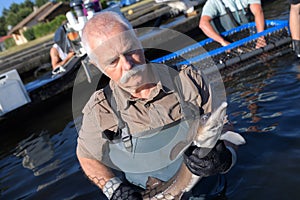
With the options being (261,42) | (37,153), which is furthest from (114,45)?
(261,42)

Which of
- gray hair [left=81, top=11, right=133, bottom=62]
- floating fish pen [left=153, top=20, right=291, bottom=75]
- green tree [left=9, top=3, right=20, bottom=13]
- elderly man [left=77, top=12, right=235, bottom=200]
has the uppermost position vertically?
green tree [left=9, top=3, right=20, bottom=13]

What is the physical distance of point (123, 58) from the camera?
209cm

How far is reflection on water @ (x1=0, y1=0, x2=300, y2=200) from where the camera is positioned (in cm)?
289

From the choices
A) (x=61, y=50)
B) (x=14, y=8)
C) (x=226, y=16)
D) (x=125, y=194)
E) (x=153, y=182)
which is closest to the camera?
(x=125, y=194)

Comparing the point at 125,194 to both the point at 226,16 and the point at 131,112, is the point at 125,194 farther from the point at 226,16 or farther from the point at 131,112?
the point at 226,16

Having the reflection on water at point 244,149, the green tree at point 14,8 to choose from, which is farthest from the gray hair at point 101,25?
the green tree at point 14,8

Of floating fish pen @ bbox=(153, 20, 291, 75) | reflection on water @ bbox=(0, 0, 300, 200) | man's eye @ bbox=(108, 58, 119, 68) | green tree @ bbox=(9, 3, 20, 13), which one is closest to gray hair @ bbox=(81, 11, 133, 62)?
man's eye @ bbox=(108, 58, 119, 68)

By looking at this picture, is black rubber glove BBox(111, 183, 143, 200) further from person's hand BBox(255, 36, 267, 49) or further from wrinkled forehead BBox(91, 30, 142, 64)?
person's hand BBox(255, 36, 267, 49)

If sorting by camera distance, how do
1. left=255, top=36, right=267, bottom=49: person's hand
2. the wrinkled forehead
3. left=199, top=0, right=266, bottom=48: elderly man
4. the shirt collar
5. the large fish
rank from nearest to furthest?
1. the large fish
2. the wrinkled forehead
3. the shirt collar
4. left=255, top=36, right=267, bottom=49: person's hand
5. left=199, top=0, right=266, bottom=48: elderly man

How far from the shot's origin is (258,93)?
14.9 feet

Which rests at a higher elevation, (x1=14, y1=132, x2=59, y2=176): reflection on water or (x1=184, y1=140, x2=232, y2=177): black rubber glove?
(x1=184, y1=140, x2=232, y2=177): black rubber glove

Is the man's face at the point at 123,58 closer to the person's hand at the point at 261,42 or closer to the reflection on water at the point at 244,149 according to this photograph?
the reflection on water at the point at 244,149

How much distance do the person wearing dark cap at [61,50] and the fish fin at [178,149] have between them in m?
6.42

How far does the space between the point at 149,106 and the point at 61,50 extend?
6.92 meters
